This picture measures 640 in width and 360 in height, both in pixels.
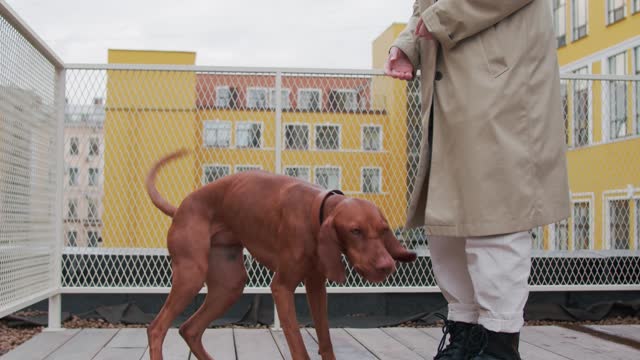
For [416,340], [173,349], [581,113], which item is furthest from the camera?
[581,113]

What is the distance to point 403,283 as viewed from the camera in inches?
172

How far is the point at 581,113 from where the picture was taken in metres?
4.79

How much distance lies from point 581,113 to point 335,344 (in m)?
2.57

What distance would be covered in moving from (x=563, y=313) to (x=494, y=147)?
2784 mm

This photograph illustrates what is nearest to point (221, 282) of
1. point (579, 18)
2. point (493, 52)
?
point (493, 52)

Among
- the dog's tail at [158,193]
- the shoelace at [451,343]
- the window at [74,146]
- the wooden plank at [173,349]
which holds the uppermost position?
the window at [74,146]

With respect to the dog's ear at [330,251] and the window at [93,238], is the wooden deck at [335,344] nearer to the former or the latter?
the window at [93,238]

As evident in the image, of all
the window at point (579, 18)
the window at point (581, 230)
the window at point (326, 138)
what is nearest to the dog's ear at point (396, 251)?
the window at point (326, 138)

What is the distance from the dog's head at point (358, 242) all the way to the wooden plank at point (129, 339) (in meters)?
1.75

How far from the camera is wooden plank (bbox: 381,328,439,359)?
3247 mm

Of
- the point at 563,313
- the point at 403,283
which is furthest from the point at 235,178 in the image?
the point at 563,313

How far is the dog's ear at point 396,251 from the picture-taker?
193cm

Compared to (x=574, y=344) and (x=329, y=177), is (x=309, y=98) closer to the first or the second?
(x=329, y=177)

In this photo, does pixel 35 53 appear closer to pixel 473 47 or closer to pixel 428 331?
pixel 473 47
